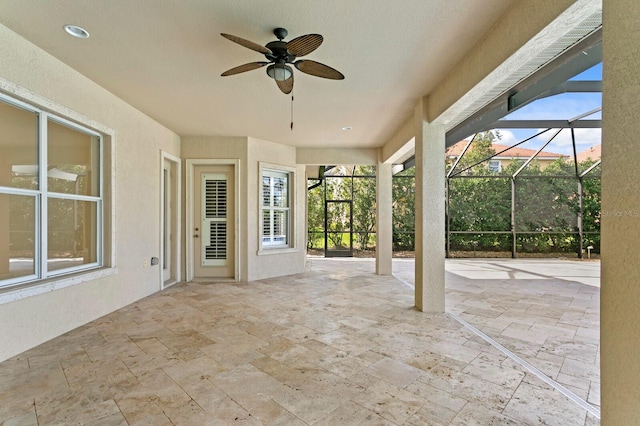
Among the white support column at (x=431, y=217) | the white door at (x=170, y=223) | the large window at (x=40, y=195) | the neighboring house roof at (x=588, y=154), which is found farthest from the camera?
the neighboring house roof at (x=588, y=154)

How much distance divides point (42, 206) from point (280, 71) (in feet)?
8.73

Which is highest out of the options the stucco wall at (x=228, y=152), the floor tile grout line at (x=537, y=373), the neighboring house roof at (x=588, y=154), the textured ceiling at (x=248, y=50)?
the neighboring house roof at (x=588, y=154)

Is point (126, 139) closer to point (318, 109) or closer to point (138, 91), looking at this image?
point (138, 91)

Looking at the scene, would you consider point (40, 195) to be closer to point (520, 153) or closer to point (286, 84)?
point (286, 84)

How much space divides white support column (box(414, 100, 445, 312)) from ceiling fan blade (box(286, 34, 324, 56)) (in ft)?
6.84

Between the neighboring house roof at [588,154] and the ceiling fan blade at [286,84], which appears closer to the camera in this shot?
the ceiling fan blade at [286,84]

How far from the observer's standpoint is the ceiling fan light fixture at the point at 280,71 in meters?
2.55

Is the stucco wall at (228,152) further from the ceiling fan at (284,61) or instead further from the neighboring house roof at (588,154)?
the neighboring house roof at (588,154)

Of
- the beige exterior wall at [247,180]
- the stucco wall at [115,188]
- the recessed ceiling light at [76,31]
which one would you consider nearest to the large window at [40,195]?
the stucco wall at [115,188]

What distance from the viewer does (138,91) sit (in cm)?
368

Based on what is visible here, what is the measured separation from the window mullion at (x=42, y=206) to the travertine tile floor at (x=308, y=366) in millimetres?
772

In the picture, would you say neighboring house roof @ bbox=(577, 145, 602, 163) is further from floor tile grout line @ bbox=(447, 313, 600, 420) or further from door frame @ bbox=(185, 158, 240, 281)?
door frame @ bbox=(185, 158, 240, 281)

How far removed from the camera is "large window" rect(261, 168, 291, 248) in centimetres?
629

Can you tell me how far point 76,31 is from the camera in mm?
2492
